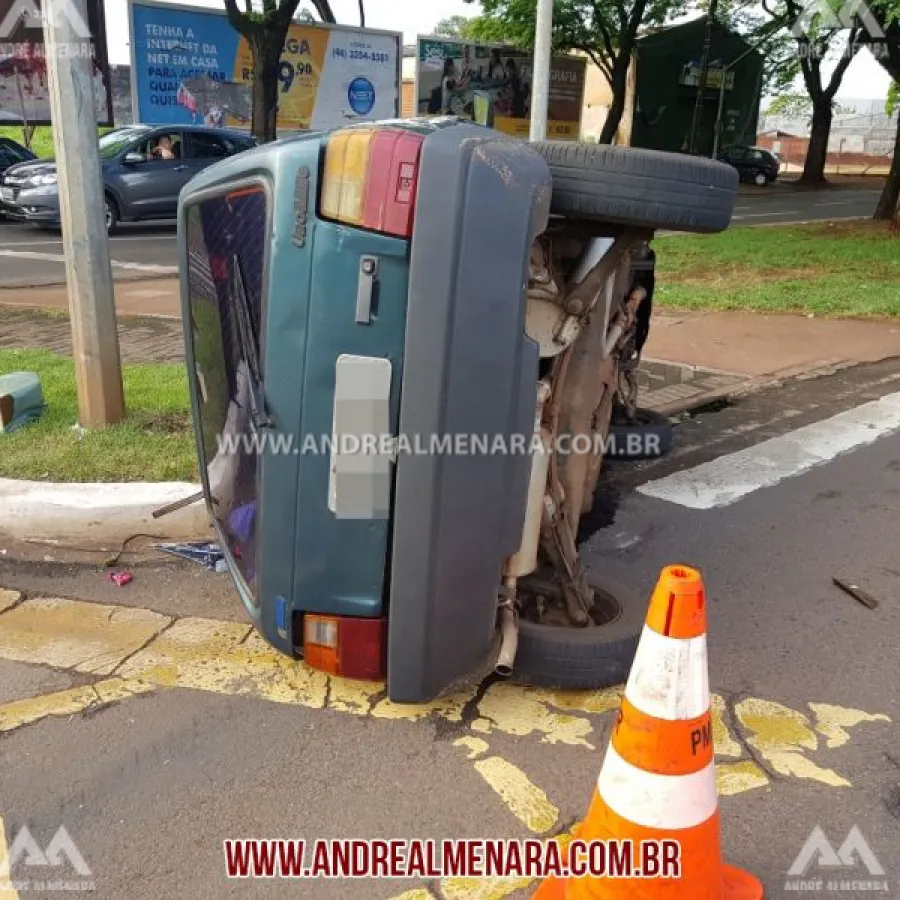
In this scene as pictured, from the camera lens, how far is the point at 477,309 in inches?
92.4

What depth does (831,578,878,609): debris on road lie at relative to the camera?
377cm

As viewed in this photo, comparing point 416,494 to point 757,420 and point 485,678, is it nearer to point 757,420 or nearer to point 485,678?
point 485,678

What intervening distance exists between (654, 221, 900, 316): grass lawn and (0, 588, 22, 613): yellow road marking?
27.0 ft

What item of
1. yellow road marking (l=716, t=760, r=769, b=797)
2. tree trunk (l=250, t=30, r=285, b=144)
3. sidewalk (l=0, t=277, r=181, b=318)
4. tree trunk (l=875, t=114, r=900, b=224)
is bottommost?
sidewalk (l=0, t=277, r=181, b=318)

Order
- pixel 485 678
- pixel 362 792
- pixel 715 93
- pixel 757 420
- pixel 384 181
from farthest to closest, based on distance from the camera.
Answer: pixel 715 93
pixel 757 420
pixel 485 678
pixel 362 792
pixel 384 181

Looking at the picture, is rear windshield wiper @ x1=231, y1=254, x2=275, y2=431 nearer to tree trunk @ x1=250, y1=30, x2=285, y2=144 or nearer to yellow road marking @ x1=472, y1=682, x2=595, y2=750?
yellow road marking @ x1=472, y1=682, x2=595, y2=750

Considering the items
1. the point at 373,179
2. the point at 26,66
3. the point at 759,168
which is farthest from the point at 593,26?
the point at 373,179

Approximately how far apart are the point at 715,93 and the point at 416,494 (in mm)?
42449

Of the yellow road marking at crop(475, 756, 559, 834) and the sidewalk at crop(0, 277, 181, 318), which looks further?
the sidewalk at crop(0, 277, 181, 318)

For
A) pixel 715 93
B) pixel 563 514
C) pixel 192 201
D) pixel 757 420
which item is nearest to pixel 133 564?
pixel 192 201

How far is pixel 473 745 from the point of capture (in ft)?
9.16

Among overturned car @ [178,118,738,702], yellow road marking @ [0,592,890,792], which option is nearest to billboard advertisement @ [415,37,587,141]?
yellow road marking @ [0,592,890,792]

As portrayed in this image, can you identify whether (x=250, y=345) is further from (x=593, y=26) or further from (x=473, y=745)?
(x=593, y=26)

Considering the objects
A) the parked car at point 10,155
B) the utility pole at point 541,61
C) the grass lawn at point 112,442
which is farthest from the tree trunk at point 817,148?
the grass lawn at point 112,442
